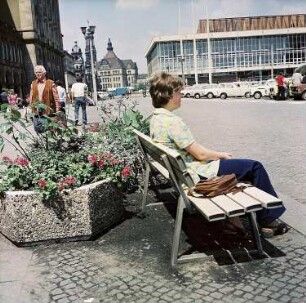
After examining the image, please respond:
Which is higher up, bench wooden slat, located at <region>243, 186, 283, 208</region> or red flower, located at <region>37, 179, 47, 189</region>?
red flower, located at <region>37, 179, 47, 189</region>

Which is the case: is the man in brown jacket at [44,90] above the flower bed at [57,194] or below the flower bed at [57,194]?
above

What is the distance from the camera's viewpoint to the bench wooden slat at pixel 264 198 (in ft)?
11.7

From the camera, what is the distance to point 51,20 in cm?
10162

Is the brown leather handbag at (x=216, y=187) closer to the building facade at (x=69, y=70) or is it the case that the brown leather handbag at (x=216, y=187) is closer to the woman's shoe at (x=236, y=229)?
the woman's shoe at (x=236, y=229)

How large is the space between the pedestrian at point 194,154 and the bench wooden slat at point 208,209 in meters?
0.40

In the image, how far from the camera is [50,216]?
454 centimetres

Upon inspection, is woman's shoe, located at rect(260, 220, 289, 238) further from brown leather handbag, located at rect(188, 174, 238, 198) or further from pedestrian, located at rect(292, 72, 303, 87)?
pedestrian, located at rect(292, 72, 303, 87)

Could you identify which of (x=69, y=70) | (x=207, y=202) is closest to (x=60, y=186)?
(x=207, y=202)

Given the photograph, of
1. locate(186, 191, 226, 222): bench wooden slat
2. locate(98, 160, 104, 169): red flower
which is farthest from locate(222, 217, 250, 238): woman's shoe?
locate(98, 160, 104, 169): red flower

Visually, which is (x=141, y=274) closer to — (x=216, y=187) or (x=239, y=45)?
(x=216, y=187)

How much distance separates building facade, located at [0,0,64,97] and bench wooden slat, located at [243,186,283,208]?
63.5m

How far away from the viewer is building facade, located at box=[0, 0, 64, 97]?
68.8 m

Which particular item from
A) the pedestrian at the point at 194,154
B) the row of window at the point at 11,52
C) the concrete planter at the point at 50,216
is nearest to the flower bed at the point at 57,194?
the concrete planter at the point at 50,216

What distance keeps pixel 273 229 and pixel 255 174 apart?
54 centimetres
